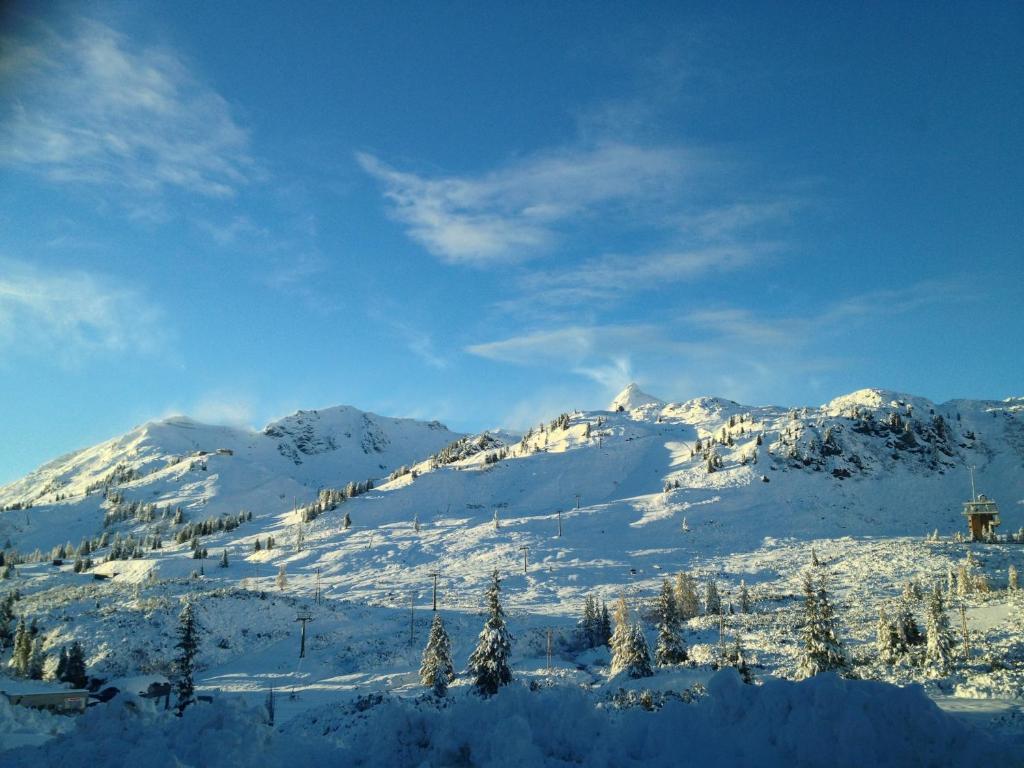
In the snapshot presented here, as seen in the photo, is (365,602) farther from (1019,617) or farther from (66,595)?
(1019,617)

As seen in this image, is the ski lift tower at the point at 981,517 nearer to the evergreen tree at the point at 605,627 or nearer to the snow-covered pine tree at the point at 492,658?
the evergreen tree at the point at 605,627

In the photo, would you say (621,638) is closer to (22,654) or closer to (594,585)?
(594,585)

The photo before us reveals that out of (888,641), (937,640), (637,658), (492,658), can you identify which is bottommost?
(637,658)

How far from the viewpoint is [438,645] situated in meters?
38.5

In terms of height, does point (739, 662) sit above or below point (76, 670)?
above

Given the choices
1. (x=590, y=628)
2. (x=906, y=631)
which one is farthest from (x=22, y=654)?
(x=906, y=631)

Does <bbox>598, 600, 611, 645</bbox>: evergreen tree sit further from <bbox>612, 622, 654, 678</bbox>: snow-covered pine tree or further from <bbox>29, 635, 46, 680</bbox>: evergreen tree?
<bbox>29, 635, 46, 680</bbox>: evergreen tree

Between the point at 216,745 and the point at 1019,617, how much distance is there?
172 feet

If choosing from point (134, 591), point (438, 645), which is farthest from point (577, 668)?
point (134, 591)

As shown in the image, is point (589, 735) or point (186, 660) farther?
point (186, 660)

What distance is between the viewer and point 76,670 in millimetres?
47188

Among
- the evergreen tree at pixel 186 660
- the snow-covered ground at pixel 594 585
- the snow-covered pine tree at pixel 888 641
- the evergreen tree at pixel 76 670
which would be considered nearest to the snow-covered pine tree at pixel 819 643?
the snow-covered ground at pixel 594 585

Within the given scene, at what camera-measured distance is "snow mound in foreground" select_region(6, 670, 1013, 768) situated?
7.11m

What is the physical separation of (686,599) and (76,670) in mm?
54970
